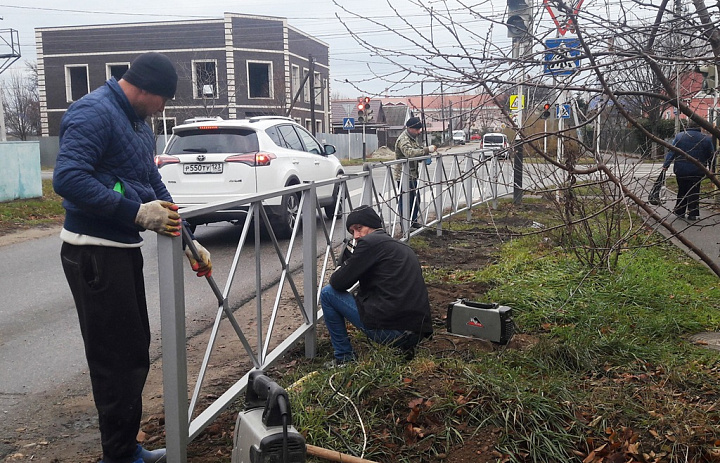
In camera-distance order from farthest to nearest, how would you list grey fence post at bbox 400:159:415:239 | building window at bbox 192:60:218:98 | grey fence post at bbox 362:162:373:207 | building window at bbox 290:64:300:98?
building window at bbox 290:64:300:98 → building window at bbox 192:60:218:98 → grey fence post at bbox 400:159:415:239 → grey fence post at bbox 362:162:373:207

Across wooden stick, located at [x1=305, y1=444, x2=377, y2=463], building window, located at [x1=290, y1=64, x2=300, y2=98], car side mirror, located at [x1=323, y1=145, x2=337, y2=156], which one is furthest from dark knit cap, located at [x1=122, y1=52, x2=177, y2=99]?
building window, located at [x1=290, y1=64, x2=300, y2=98]

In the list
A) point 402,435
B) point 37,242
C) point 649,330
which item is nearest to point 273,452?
point 402,435

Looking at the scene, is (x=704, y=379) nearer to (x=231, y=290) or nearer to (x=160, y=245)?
(x=231, y=290)

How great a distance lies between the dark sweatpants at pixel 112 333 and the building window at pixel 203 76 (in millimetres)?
41352

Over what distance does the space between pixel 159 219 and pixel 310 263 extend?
6.53ft

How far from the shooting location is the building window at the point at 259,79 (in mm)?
46594

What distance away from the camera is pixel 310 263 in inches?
191

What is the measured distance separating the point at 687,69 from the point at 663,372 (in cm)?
188

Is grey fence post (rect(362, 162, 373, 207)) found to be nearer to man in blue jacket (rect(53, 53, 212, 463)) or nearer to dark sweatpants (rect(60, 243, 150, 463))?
man in blue jacket (rect(53, 53, 212, 463))

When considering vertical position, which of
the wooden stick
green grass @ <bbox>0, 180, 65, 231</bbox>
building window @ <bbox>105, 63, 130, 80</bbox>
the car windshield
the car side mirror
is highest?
building window @ <bbox>105, 63, 130, 80</bbox>

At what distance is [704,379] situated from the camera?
4.02 m

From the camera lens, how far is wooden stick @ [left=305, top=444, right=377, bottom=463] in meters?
3.11

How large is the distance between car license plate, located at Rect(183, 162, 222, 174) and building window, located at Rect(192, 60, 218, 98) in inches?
1380

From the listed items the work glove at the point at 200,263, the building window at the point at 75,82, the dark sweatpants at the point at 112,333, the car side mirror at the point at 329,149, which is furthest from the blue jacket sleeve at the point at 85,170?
the building window at the point at 75,82
